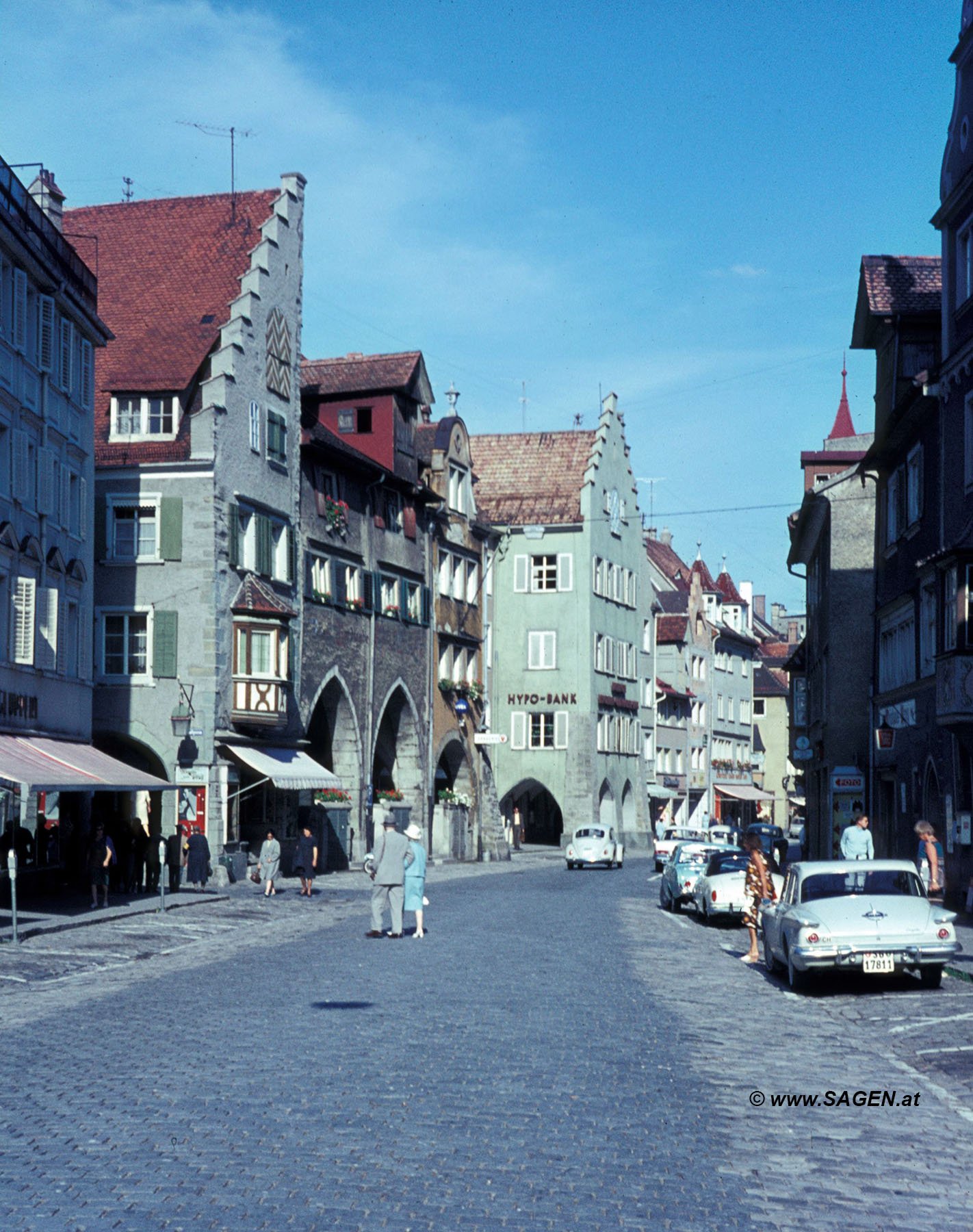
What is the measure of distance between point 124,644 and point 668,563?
6726 centimetres

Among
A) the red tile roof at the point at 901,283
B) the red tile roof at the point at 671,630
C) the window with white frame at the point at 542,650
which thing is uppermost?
the red tile roof at the point at 901,283

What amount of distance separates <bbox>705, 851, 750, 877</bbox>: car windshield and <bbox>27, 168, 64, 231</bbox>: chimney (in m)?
23.2

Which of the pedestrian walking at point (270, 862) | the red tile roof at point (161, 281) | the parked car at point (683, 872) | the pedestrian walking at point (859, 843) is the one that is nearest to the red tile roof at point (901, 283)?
the parked car at point (683, 872)

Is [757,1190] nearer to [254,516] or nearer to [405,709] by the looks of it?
[254,516]

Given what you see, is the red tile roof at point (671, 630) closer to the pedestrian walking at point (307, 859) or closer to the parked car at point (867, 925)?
the pedestrian walking at point (307, 859)

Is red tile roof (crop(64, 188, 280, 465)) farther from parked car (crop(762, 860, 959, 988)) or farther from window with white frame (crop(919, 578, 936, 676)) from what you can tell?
parked car (crop(762, 860, 959, 988))

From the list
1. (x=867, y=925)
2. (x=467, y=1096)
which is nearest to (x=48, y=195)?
(x=867, y=925)

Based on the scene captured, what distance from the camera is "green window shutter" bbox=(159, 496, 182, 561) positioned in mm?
44406

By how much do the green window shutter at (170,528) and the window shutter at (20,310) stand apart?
1005cm

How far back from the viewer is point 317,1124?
9.77 m

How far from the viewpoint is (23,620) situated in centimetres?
3466

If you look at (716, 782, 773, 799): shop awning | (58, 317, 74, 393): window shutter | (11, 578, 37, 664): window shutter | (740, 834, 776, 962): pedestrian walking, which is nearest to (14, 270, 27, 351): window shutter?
(58, 317, 74, 393): window shutter

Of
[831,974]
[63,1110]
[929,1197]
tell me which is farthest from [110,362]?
[929,1197]

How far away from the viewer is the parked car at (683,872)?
3394 cm
